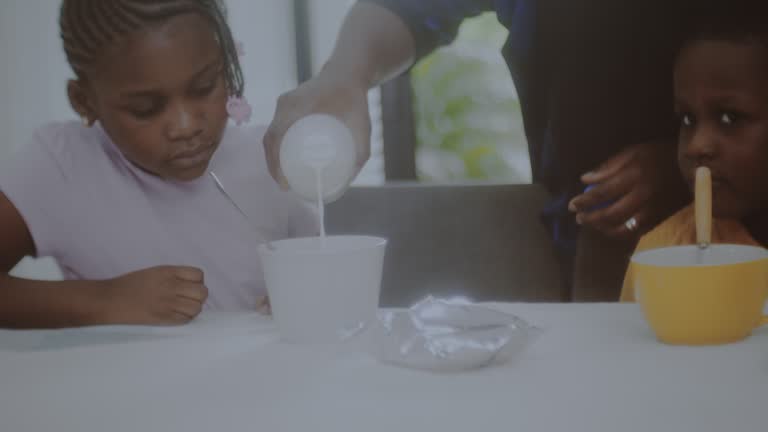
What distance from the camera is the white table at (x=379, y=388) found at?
0.37 m

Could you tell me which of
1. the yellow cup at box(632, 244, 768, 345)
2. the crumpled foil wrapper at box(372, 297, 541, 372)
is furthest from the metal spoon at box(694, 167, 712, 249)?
the crumpled foil wrapper at box(372, 297, 541, 372)

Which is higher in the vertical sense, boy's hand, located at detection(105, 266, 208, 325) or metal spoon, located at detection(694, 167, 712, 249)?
metal spoon, located at detection(694, 167, 712, 249)

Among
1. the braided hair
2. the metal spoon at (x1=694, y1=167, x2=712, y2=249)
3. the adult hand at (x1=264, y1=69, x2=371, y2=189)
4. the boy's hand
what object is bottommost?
the boy's hand

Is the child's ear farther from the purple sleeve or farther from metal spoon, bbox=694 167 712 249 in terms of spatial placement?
metal spoon, bbox=694 167 712 249

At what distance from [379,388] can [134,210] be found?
0.44 meters

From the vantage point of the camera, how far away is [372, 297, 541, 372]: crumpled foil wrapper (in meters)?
0.45

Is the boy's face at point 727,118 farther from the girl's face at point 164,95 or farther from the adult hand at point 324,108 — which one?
the girl's face at point 164,95

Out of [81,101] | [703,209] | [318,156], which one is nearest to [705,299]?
[703,209]

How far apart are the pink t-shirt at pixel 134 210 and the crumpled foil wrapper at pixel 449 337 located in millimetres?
251

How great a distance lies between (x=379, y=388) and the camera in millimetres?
427

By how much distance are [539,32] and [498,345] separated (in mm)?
359

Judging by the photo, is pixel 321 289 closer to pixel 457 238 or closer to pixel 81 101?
pixel 457 238

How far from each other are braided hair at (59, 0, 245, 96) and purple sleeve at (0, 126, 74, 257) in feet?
0.33

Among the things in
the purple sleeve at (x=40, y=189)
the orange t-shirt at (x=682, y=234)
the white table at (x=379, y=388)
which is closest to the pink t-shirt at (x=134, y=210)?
the purple sleeve at (x=40, y=189)
